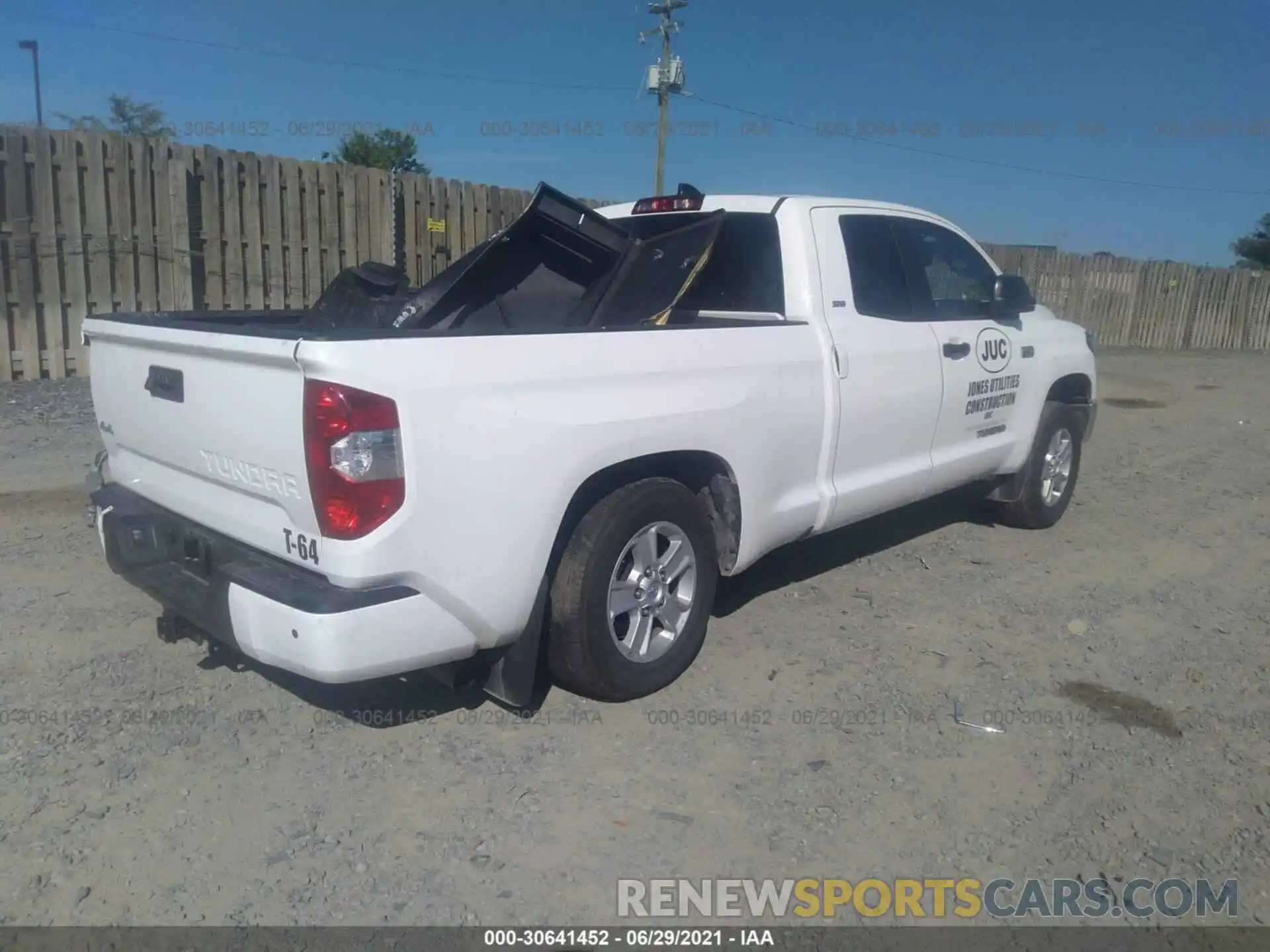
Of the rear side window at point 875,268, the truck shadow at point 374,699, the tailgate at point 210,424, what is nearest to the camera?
the tailgate at point 210,424

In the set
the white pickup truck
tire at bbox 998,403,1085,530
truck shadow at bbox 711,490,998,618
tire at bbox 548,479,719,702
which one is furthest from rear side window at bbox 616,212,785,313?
tire at bbox 998,403,1085,530

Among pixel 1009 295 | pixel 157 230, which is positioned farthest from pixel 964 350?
pixel 157 230

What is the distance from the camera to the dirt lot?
292 centimetres

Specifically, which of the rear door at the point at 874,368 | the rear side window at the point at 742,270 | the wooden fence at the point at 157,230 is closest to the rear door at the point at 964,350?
the rear door at the point at 874,368

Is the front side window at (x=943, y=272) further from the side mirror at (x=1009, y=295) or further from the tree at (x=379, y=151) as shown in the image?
the tree at (x=379, y=151)

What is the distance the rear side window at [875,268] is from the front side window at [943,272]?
0.27 feet

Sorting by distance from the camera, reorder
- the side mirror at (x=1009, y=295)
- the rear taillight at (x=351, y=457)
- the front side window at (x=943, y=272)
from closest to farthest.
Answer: the rear taillight at (x=351, y=457), the front side window at (x=943, y=272), the side mirror at (x=1009, y=295)

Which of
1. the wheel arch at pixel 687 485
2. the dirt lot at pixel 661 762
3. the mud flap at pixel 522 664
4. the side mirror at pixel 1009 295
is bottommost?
the dirt lot at pixel 661 762

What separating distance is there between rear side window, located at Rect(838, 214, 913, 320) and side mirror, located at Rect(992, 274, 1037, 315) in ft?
2.33

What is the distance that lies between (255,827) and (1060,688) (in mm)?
3112

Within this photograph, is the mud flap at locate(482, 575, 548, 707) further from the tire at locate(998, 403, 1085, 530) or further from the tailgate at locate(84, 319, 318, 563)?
the tire at locate(998, 403, 1085, 530)

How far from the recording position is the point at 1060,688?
14.0 ft

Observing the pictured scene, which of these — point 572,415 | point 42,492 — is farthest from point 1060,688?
point 42,492

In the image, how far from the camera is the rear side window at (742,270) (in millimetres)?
4730
